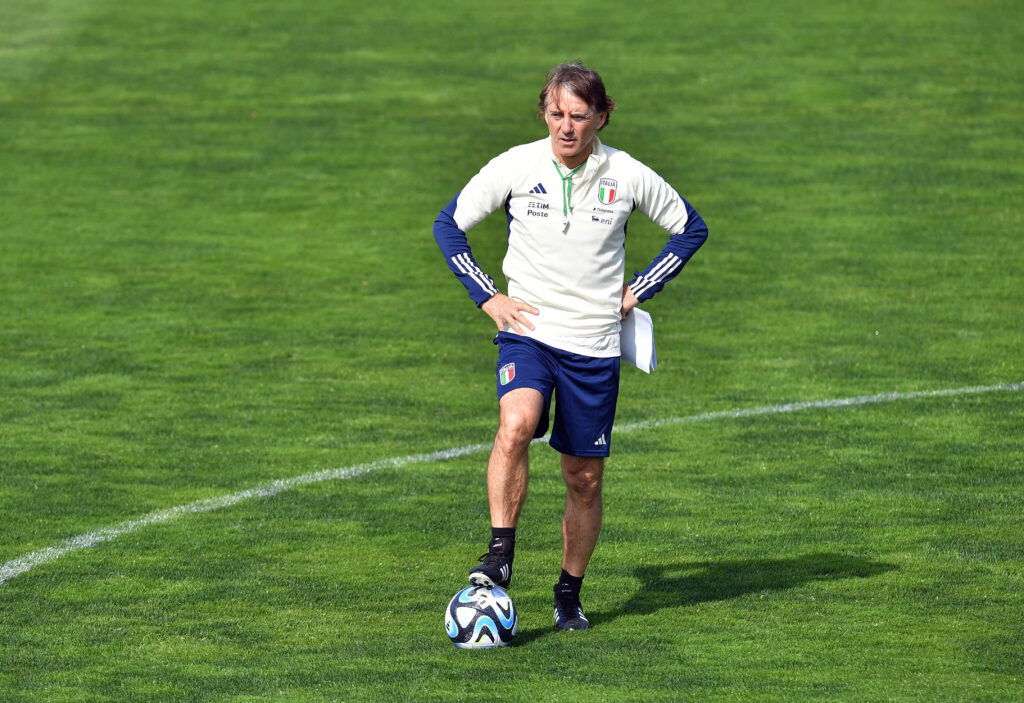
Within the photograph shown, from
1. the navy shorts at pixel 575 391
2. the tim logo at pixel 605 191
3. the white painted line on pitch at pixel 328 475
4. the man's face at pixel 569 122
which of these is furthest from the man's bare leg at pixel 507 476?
the white painted line on pitch at pixel 328 475

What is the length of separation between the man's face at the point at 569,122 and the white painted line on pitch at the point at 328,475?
3270mm

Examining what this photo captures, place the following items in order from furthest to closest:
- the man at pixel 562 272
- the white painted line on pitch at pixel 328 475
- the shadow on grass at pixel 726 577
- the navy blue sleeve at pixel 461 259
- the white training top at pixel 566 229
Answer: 1. the white painted line on pitch at pixel 328 475
2. the shadow on grass at pixel 726 577
3. the navy blue sleeve at pixel 461 259
4. the white training top at pixel 566 229
5. the man at pixel 562 272

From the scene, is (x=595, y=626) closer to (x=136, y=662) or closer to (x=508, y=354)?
(x=508, y=354)

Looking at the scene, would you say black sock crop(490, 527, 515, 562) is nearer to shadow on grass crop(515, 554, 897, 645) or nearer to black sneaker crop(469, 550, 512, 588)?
black sneaker crop(469, 550, 512, 588)

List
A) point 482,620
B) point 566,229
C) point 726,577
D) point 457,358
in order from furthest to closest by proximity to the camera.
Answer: point 457,358 < point 726,577 < point 566,229 < point 482,620

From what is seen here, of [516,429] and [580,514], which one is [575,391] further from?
[580,514]

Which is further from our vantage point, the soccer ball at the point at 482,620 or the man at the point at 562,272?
the man at the point at 562,272

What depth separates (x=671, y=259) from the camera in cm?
743

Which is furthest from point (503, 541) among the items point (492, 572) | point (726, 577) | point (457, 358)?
point (457, 358)

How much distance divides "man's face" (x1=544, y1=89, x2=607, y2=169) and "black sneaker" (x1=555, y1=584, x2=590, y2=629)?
71.0 inches

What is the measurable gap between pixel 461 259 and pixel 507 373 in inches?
21.5

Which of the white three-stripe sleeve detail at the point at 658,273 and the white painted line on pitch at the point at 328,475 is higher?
the white three-stripe sleeve detail at the point at 658,273

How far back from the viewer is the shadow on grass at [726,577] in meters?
7.70

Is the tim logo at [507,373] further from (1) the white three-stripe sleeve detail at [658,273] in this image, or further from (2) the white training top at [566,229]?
(1) the white three-stripe sleeve detail at [658,273]
